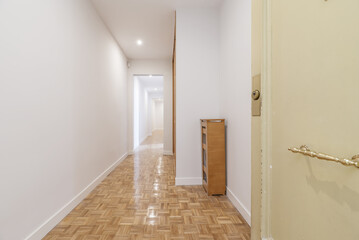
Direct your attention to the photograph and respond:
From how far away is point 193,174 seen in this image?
2.90 metres

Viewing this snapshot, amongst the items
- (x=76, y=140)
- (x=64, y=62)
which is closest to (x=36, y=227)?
(x=76, y=140)

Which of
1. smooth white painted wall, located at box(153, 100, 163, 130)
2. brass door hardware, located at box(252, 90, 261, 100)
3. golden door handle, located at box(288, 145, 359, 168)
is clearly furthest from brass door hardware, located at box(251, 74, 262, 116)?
smooth white painted wall, located at box(153, 100, 163, 130)

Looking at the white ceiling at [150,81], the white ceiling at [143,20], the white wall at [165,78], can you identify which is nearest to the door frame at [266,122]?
the white ceiling at [143,20]

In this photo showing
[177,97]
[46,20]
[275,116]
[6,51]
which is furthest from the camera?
[177,97]

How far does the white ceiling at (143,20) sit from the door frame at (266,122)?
2337 millimetres

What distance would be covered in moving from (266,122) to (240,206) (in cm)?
151

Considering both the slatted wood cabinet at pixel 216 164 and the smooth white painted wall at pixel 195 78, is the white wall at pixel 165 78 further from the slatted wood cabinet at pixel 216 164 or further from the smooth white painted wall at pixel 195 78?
the slatted wood cabinet at pixel 216 164

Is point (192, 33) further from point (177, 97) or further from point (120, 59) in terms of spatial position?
point (120, 59)

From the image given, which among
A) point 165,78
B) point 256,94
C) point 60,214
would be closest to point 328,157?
point 256,94

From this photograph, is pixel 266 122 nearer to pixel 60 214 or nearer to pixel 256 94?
pixel 256 94

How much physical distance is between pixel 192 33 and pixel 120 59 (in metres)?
2.29

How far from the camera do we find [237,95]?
2.11 m

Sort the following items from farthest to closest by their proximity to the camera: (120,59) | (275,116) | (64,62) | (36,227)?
(120,59)
(64,62)
(36,227)
(275,116)

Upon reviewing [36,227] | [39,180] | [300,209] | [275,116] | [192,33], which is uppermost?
[192,33]
